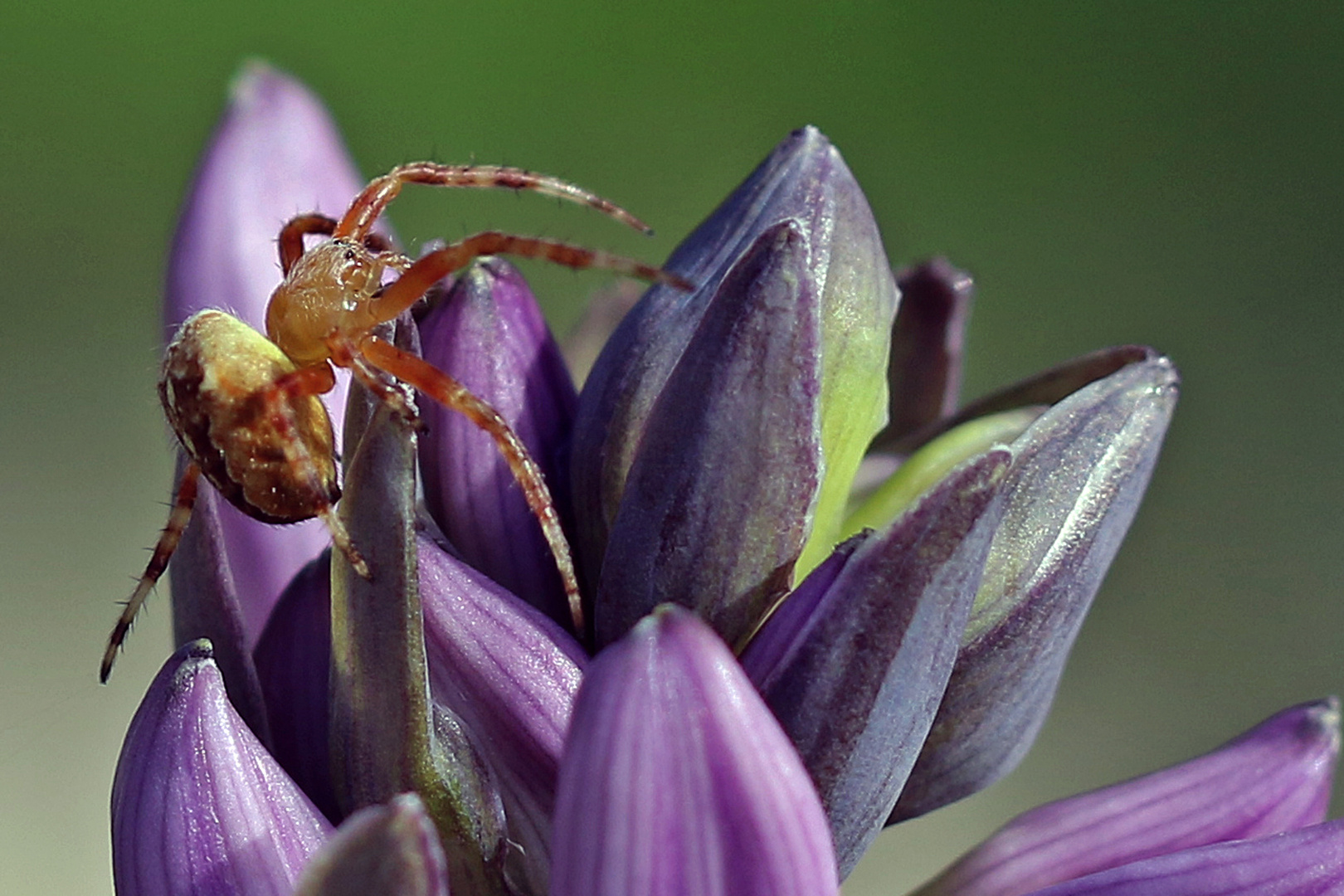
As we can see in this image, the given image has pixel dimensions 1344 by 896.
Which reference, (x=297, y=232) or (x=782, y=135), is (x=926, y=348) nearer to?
(x=297, y=232)

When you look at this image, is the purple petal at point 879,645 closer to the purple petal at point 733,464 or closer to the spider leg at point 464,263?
the purple petal at point 733,464

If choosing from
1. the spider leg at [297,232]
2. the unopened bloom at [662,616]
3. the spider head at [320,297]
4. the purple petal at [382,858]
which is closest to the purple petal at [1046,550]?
the unopened bloom at [662,616]

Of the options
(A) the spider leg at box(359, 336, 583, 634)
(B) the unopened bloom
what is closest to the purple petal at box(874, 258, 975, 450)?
(B) the unopened bloom

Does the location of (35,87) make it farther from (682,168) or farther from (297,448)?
(297,448)

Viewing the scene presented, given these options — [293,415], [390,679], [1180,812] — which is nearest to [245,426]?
[293,415]

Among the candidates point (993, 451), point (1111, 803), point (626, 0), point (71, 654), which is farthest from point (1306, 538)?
point (993, 451)

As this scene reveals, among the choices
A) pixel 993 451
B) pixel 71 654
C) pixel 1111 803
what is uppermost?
pixel 993 451

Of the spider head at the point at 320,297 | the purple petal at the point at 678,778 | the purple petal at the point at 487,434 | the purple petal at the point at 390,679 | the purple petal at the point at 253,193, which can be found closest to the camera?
the purple petal at the point at 678,778
